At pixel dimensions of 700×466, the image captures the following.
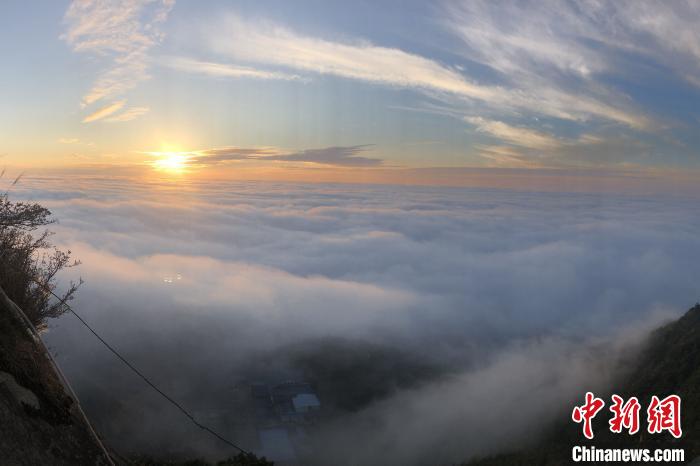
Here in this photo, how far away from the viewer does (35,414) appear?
827 cm

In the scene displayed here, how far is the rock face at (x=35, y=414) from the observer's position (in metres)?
7.63

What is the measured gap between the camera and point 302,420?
68.8 m

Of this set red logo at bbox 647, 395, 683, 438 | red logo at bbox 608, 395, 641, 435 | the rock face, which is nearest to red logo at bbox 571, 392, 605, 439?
red logo at bbox 608, 395, 641, 435

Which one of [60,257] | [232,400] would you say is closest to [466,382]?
[232,400]

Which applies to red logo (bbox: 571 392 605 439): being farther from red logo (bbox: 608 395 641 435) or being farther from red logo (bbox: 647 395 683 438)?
red logo (bbox: 647 395 683 438)

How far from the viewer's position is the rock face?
7633mm

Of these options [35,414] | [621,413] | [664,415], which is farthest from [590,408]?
[35,414]

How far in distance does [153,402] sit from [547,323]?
125 meters

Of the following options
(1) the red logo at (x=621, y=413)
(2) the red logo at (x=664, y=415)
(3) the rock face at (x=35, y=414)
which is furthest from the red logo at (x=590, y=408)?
(3) the rock face at (x=35, y=414)

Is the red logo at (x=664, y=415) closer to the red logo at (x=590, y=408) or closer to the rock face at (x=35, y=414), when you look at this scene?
the red logo at (x=590, y=408)

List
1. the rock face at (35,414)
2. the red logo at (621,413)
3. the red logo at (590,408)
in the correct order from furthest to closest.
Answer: the red logo at (621,413) < the red logo at (590,408) < the rock face at (35,414)

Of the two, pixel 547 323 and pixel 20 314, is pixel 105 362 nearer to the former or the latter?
pixel 20 314

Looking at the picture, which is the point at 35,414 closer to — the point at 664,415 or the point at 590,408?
the point at 590,408

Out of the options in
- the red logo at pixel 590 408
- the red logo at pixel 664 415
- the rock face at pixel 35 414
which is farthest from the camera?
the red logo at pixel 664 415
